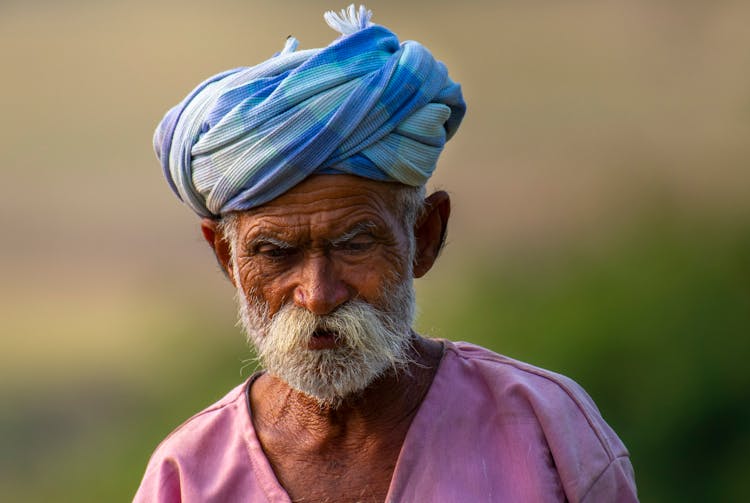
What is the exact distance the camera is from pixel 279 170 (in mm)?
2867

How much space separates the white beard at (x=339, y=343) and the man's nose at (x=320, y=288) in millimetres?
25

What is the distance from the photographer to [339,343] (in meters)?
2.92

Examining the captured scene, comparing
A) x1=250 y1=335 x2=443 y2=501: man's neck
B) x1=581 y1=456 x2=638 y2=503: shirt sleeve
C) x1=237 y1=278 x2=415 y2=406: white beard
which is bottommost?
x1=581 y1=456 x2=638 y2=503: shirt sleeve

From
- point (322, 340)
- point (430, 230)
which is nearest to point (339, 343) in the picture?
point (322, 340)

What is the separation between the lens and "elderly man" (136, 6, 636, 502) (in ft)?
9.49

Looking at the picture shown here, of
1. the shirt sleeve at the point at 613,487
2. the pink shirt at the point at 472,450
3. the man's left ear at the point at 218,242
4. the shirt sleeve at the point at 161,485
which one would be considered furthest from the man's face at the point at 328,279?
the shirt sleeve at the point at 613,487

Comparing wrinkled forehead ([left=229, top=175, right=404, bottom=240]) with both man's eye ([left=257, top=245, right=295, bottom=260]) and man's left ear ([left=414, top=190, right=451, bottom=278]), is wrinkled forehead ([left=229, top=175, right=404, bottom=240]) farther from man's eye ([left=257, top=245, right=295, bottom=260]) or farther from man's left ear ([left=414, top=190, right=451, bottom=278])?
man's left ear ([left=414, top=190, right=451, bottom=278])

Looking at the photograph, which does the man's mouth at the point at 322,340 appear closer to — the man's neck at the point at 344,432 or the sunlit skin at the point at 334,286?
the sunlit skin at the point at 334,286

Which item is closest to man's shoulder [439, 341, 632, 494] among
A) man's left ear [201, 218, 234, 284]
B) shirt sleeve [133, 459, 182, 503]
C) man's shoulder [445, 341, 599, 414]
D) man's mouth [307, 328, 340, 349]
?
man's shoulder [445, 341, 599, 414]

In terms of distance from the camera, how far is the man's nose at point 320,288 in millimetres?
2855

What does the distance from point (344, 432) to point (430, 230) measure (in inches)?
23.1

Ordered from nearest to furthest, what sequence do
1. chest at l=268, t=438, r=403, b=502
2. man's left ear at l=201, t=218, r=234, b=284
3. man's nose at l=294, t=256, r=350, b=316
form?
man's nose at l=294, t=256, r=350, b=316
chest at l=268, t=438, r=403, b=502
man's left ear at l=201, t=218, r=234, b=284

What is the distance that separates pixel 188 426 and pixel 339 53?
3.60 feet

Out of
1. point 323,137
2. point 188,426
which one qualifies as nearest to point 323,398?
point 188,426
